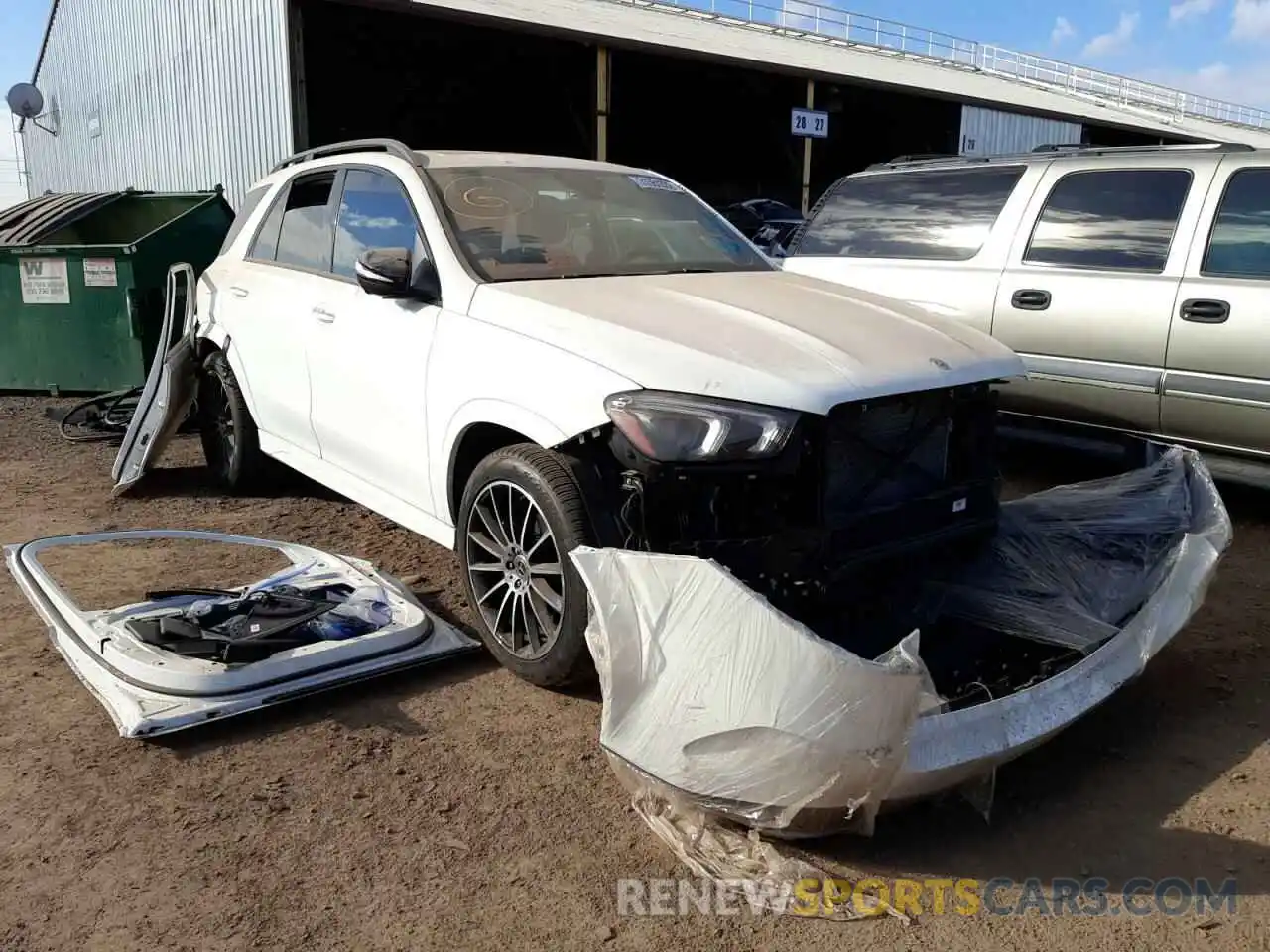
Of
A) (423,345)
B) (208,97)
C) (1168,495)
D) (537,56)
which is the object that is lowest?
(1168,495)

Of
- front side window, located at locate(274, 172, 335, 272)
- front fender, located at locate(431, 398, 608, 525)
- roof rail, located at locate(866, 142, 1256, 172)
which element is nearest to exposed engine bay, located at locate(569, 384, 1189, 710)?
front fender, located at locate(431, 398, 608, 525)

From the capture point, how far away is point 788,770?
7.85ft

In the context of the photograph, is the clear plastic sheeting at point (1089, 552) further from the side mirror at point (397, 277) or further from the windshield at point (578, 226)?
the side mirror at point (397, 277)

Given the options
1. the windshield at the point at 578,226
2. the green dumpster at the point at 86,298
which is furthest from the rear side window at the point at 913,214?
the green dumpster at the point at 86,298

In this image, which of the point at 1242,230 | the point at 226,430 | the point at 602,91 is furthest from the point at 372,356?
the point at 602,91

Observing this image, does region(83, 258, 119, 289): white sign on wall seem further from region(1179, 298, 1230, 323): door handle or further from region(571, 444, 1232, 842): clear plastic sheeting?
region(1179, 298, 1230, 323): door handle

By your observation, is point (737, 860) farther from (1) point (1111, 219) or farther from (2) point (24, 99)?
(2) point (24, 99)

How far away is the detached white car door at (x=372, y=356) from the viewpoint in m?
3.93

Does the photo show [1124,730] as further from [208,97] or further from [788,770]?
[208,97]

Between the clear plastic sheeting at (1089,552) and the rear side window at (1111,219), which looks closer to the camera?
the clear plastic sheeting at (1089,552)

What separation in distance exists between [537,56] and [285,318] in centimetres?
1922

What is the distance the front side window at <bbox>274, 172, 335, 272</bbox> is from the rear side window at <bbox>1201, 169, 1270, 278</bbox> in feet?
13.7

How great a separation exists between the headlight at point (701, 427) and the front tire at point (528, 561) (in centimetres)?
38

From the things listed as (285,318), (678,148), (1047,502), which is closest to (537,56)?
(678,148)
